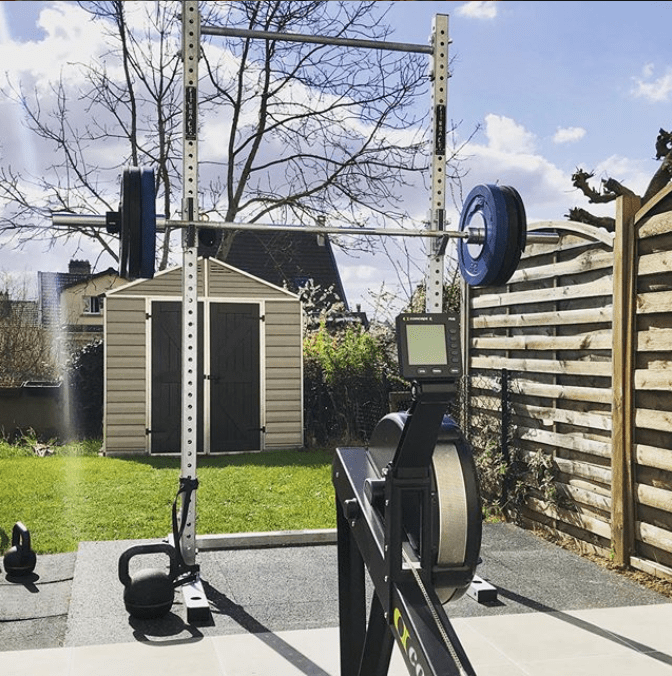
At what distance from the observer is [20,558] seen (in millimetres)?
3584

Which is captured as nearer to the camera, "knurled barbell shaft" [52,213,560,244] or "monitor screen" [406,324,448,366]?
"monitor screen" [406,324,448,366]

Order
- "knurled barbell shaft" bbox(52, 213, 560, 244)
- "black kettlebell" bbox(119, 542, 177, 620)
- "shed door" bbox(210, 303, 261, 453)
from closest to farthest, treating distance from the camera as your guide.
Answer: "black kettlebell" bbox(119, 542, 177, 620)
"knurled barbell shaft" bbox(52, 213, 560, 244)
"shed door" bbox(210, 303, 261, 453)

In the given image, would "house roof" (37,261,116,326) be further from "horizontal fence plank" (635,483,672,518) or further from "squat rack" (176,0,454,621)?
"horizontal fence plank" (635,483,672,518)

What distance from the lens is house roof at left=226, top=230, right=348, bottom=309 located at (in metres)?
10.5

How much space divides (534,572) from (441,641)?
87.4 inches

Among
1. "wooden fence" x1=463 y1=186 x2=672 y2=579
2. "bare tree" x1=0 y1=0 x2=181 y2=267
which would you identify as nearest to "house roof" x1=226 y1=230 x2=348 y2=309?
"bare tree" x1=0 y1=0 x2=181 y2=267

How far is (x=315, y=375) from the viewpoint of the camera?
820 centimetres

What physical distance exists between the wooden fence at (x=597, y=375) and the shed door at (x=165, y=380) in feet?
12.3

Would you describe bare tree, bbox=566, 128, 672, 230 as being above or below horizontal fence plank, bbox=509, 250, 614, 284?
above

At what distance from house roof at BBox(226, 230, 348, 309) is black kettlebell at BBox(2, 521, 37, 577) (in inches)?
254

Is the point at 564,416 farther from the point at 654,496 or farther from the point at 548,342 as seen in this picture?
the point at 654,496

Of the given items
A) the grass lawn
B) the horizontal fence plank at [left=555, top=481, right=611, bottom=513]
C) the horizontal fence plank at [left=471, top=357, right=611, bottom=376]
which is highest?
the horizontal fence plank at [left=471, top=357, right=611, bottom=376]

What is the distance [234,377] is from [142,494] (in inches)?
80.5

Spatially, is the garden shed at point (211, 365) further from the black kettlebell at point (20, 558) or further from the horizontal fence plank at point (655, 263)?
the horizontal fence plank at point (655, 263)
